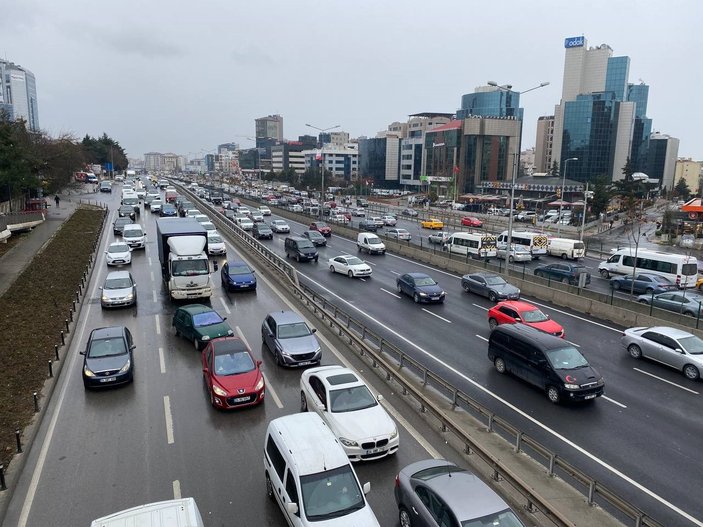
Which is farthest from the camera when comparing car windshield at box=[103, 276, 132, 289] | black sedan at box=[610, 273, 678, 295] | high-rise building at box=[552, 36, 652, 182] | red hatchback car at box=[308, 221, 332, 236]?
high-rise building at box=[552, 36, 652, 182]

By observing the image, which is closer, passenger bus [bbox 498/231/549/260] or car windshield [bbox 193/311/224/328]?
car windshield [bbox 193/311/224/328]

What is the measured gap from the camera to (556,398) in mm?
14992

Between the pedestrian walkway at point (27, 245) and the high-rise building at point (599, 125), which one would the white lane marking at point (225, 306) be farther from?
the high-rise building at point (599, 125)

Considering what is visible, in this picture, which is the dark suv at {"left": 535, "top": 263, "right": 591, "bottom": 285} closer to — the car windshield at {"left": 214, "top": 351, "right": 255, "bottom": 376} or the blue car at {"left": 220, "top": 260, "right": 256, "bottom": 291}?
the blue car at {"left": 220, "top": 260, "right": 256, "bottom": 291}

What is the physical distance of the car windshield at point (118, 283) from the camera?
80.6 feet

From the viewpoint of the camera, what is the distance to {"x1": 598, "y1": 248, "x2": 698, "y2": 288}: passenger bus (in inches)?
1264

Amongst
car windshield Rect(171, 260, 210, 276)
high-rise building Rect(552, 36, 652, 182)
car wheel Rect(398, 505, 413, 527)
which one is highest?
high-rise building Rect(552, 36, 652, 182)

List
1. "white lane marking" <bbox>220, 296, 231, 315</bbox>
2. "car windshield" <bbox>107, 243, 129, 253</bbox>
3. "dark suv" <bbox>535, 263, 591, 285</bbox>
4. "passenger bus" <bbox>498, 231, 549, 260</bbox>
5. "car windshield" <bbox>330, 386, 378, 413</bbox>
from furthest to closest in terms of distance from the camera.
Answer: "passenger bus" <bbox>498, 231, 549, 260</bbox> → "car windshield" <bbox>107, 243, 129, 253</bbox> → "dark suv" <bbox>535, 263, 591, 285</bbox> → "white lane marking" <bbox>220, 296, 231, 315</bbox> → "car windshield" <bbox>330, 386, 378, 413</bbox>

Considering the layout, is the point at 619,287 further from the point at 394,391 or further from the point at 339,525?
the point at 339,525

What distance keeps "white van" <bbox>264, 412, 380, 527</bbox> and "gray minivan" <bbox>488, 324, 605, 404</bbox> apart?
8428mm

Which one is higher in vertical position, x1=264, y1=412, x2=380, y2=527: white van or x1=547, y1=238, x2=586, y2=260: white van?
x1=264, y1=412, x2=380, y2=527: white van

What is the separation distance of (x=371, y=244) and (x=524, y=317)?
23.3 metres

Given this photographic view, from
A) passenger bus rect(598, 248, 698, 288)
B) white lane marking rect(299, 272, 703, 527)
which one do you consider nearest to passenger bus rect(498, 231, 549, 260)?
passenger bus rect(598, 248, 698, 288)

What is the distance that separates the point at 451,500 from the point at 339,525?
1826 mm
